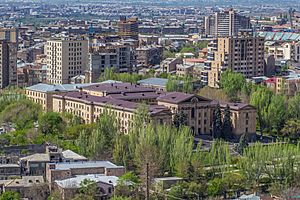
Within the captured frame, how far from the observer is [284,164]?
75.7ft

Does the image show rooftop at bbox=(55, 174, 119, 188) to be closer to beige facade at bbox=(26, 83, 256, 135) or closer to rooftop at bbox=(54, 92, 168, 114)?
beige facade at bbox=(26, 83, 256, 135)

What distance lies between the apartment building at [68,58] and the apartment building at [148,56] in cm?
847

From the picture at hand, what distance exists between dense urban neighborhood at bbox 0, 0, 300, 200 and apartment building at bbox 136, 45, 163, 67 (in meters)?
0.12

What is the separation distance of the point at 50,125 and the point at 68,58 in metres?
14.6

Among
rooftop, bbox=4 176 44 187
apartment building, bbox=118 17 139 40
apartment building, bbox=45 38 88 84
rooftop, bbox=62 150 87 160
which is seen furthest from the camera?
apartment building, bbox=118 17 139 40

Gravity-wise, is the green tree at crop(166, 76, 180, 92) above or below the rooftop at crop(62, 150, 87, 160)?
above

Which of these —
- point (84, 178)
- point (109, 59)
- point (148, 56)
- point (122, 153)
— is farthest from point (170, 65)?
point (84, 178)

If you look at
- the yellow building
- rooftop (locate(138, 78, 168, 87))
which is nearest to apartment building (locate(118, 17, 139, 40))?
rooftop (locate(138, 78, 168, 87))

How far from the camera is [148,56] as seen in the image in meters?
54.1

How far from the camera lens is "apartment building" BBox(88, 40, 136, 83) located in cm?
4256

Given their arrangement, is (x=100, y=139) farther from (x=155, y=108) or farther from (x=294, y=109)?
(x=294, y=109)

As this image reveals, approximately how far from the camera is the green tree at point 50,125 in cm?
2928

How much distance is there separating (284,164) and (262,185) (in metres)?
0.77

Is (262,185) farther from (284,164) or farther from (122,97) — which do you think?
(122,97)
